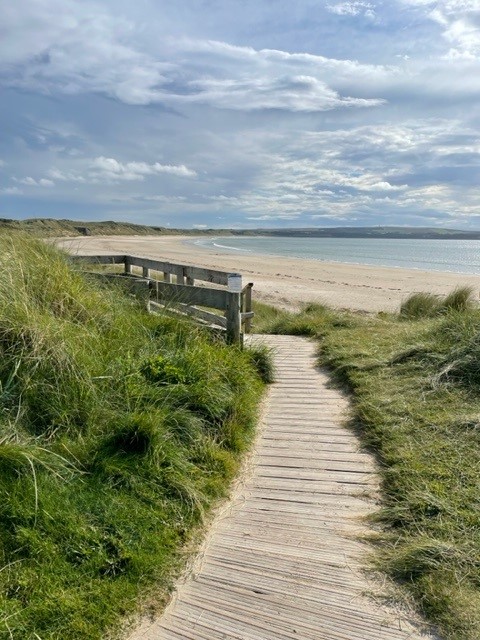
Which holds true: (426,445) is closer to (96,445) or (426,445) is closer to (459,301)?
(96,445)

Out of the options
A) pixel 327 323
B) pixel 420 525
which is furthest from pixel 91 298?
pixel 327 323

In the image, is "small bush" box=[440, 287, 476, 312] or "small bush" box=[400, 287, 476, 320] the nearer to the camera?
"small bush" box=[440, 287, 476, 312]

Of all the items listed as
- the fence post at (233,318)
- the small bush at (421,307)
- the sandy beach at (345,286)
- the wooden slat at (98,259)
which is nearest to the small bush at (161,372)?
the fence post at (233,318)

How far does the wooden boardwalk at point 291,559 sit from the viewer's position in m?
2.63

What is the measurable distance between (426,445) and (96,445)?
9.65 ft

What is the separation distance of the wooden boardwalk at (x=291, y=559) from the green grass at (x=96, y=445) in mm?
211

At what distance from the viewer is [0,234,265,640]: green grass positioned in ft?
9.19

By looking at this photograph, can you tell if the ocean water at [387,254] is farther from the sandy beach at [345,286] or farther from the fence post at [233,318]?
the fence post at [233,318]

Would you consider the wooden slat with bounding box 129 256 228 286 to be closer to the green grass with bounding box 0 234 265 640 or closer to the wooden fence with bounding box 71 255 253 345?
the wooden fence with bounding box 71 255 253 345

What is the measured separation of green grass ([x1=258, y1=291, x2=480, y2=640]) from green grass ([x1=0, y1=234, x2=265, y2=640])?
1.35m

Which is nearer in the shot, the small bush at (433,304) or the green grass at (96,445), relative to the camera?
the green grass at (96,445)

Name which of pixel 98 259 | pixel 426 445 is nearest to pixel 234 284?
pixel 98 259

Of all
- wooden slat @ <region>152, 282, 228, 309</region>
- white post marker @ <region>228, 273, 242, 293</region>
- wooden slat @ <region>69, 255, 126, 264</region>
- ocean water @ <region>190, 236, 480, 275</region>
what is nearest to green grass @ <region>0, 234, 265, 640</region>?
wooden slat @ <region>152, 282, 228, 309</region>

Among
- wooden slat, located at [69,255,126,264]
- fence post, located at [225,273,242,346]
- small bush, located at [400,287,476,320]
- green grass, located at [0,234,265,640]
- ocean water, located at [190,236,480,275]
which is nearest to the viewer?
green grass, located at [0,234,265,640]
